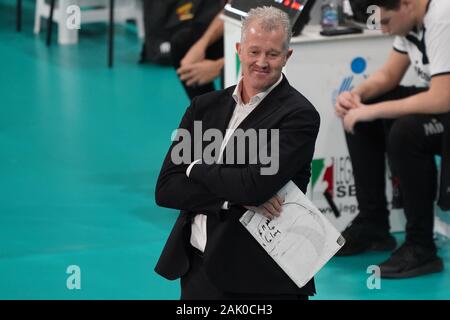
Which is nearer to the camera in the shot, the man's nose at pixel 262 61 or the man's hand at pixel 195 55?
the man's nose at pixel 262 61

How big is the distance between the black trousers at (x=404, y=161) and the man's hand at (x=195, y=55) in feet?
3.61

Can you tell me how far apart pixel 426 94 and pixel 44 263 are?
2147 millimetres

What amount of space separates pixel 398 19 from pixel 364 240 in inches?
48.8

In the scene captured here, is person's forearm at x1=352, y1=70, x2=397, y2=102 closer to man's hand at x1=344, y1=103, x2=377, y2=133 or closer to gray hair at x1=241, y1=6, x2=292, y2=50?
man's hand at x1=344, y1=103, x2=377, y2=133

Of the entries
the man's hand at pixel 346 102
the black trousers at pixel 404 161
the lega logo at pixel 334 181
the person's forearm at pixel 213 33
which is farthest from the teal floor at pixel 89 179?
the person's forearm at pixel 213 33

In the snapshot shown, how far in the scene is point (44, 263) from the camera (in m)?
5.54

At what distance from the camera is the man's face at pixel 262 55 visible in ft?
11.3

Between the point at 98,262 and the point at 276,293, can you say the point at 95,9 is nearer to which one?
the point at 98,262

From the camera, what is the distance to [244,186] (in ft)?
11.3

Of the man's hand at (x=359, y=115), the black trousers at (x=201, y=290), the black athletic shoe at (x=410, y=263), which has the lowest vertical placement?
the black athletic shoe at (x=410, y=263)

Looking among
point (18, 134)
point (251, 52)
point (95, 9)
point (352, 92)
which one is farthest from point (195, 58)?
point (95, 9)

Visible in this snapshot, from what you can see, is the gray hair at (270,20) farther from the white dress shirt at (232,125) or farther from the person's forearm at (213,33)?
the person's forearm at (213,33)

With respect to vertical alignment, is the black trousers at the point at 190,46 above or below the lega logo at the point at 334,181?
above

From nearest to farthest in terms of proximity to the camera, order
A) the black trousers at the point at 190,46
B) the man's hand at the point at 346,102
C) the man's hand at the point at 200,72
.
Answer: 1. the man's hand at the point at 346,102
2. the man's hand at the point at 200,72
3. the black trousers at the point at 190,46
